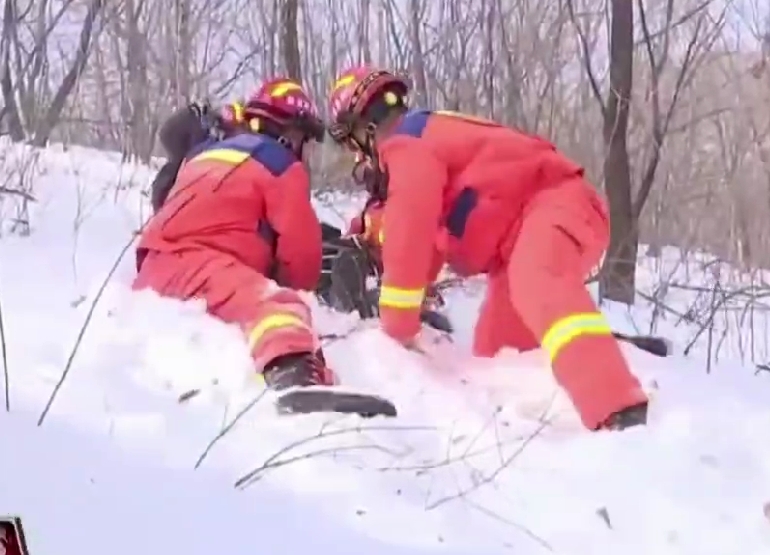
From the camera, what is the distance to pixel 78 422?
2559 millimetres

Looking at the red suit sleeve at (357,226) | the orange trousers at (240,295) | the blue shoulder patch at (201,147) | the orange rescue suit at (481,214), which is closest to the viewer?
the orange trousers at (240,295)

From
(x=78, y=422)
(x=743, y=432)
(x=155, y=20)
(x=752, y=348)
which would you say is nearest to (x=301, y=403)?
(x=78, y=422)

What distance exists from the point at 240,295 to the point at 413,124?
77cm

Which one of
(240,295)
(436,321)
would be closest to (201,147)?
(240,295)

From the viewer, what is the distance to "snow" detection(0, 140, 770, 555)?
2.08 m

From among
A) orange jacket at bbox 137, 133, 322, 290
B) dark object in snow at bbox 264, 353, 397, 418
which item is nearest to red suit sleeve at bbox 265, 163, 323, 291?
orange jacket at bbox 137, 133, 322, 290

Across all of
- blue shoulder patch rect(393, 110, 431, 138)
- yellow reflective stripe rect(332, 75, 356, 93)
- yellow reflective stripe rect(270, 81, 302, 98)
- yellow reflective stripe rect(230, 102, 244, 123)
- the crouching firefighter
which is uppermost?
yellow reflective stripe rect(332, 75, 356, 93)

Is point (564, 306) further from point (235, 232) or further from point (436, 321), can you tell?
point (235, 232)

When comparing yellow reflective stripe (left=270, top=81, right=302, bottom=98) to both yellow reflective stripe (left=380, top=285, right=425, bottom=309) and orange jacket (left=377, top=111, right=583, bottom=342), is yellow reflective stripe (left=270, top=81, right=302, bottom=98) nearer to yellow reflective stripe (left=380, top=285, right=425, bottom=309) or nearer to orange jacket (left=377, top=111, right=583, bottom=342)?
orange jacket (left=377, top=111, right=583, bottom=342)

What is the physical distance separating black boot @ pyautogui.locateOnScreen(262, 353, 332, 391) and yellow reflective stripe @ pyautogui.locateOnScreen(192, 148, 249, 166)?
3.33 ft

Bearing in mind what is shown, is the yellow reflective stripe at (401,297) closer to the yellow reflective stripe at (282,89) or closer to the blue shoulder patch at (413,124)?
the blue shoulder patch at (413,124)

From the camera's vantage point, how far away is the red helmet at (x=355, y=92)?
4000 millimetres

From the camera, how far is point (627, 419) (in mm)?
3006

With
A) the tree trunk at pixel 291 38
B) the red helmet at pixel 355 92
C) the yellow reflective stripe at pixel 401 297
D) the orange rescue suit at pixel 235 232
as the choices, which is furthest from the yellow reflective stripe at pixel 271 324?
the tree trunk at pixel 291 38
